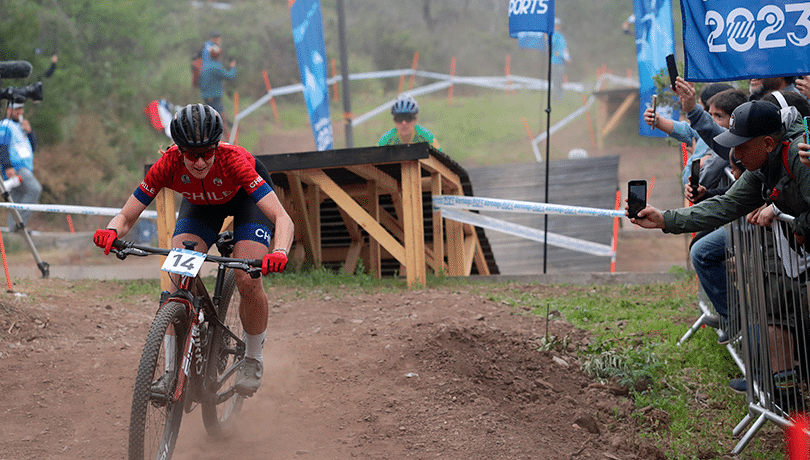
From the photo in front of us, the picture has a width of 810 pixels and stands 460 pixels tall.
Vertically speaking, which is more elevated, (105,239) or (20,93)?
(20,93)

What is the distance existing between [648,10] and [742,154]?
20.5 ft

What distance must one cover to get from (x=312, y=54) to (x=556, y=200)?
19.6 feet

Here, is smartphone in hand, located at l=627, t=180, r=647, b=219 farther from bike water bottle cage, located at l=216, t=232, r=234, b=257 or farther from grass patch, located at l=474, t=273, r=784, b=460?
bike water bottle cage, located at l=216, t=232, r=234, b=257

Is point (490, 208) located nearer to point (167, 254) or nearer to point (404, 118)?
point (404, 118)

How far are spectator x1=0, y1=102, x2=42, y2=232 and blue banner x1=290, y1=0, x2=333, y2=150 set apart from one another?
167 inches

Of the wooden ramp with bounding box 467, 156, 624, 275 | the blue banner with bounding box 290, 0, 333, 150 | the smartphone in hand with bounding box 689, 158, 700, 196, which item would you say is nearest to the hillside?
the wooden ramp with bounding box 467, 156, 624, 275

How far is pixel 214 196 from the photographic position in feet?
14.8

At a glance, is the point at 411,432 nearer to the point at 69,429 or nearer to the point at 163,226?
the point at 69,429

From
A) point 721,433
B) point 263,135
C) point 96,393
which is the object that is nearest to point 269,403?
point 96,393

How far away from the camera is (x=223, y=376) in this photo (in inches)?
176

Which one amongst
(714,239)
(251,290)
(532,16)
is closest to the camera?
(251,290)

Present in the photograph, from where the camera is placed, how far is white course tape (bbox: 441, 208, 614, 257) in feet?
30.3

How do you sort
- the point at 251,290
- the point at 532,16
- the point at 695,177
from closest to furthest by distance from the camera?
1. the point at 251,290
2. the point at 695,177
3. the point at 532,16

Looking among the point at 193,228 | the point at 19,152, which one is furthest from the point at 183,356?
the point at 19,152
